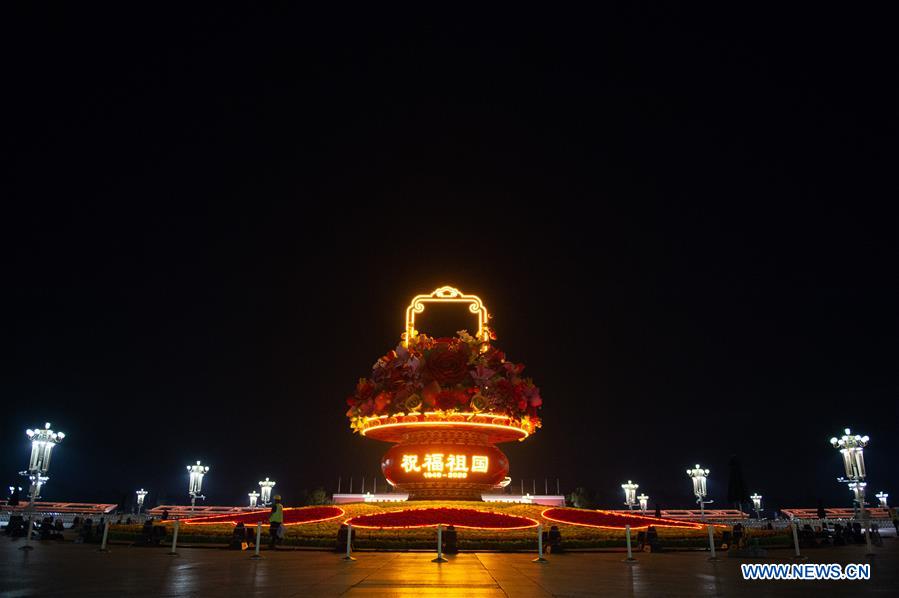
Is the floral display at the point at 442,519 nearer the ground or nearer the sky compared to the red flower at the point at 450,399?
nearer the ground

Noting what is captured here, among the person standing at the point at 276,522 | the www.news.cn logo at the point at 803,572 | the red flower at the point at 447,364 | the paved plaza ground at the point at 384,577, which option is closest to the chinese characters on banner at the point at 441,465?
the red flower at the point at 447,364

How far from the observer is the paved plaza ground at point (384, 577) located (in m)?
9.71

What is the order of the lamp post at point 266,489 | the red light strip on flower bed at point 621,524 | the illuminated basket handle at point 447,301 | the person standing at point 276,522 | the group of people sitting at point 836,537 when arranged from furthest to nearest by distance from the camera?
A: the lamp post at point 266,489 < the illuminated basket handle at point 447,301 < the group of people sitting at point 836,537 < the red light strip on flower bed at point 621,524 < the person standing at point 276,522

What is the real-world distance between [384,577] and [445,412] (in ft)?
50.0

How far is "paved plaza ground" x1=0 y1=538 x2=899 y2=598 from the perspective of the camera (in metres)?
9.71

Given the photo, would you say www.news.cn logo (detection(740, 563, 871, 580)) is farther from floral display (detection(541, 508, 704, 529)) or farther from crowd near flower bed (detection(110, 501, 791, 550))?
floral display (detection(541, 508, 704, 529))

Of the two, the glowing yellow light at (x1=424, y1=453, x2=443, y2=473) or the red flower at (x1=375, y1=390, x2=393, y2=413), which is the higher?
the red flower at (x1=375, y1=390, x2=393, y2=413)

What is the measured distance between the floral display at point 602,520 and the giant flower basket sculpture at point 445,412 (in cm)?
348

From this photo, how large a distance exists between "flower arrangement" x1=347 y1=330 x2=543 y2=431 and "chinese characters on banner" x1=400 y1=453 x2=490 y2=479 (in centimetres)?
193

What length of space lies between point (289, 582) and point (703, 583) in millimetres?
Result: 7227

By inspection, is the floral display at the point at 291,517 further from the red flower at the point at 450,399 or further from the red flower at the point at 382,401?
the red flower at the point at 450,399

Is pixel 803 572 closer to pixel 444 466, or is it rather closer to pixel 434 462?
pixel 444 466

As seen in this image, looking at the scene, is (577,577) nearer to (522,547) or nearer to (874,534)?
A: (522,547)

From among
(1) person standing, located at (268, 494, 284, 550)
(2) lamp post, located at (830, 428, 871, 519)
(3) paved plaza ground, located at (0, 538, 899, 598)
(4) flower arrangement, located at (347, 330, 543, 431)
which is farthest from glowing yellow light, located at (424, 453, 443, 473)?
(2) lamp post, located at (830, 428, 871, 519)
